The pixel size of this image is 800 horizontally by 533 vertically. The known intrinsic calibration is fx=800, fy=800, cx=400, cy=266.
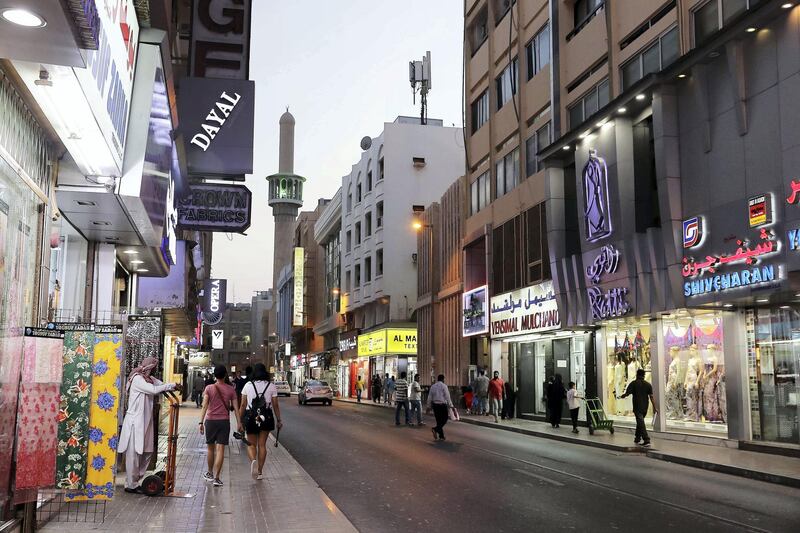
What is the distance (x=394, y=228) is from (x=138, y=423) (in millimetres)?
51522

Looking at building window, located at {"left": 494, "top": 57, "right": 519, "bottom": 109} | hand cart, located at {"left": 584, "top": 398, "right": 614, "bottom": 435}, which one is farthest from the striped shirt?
building window, located at {"left": 494, "top": 57, "right": 519, "bottom": 109}

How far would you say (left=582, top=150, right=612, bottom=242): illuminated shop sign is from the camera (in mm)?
24891

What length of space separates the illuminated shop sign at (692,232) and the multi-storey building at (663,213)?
2.2 inches

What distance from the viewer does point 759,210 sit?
17625mm

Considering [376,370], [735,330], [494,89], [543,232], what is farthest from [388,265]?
[735,330]

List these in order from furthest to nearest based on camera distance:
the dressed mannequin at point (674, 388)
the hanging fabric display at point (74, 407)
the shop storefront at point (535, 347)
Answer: the shop storefront at point (535, 347)
the dressed mannequin at point (674, 388)
the hanging fabric display at point (74, 407)

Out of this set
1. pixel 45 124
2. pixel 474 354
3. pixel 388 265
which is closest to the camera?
pixel 45 124

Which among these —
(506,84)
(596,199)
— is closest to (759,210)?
(596,199)

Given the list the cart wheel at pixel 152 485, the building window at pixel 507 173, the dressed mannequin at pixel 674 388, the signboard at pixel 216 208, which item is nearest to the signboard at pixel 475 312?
the building window at pixel 507 173

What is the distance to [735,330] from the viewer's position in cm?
1964

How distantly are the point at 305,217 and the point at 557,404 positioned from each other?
8873 cm

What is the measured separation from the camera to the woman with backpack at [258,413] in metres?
13.3

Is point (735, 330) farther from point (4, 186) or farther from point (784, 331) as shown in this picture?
point (4, 186)

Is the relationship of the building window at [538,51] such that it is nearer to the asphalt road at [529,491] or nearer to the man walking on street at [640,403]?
the man walking on street at [640,403]
